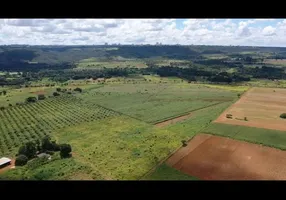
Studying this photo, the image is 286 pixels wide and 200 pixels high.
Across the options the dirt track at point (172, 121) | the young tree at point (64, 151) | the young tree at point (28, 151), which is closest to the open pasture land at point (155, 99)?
the dirt track at point (172, 121)

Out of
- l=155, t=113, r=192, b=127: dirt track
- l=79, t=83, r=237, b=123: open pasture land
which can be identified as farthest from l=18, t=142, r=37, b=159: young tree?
l=79, t=83, r=237, b=123: open pasture land

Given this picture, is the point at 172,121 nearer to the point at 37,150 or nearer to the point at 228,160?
the point at 228,160

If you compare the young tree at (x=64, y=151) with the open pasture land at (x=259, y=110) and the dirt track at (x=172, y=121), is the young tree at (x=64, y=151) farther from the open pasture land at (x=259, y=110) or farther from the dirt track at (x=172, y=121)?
the open pasture land at (x=259, y=110)

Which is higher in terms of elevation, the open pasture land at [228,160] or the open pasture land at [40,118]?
the open pasture land at [40,118]

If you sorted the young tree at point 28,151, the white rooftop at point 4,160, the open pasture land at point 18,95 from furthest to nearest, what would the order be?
the open pasture land at point 18,95
the young tree at point 28,151
the white rooftop at point 4,160

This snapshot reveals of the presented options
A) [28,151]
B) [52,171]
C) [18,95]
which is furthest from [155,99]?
[52,171]

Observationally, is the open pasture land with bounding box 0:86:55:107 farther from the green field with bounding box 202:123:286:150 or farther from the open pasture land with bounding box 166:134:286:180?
the open pasture land with bounding box 166:134:286:180
